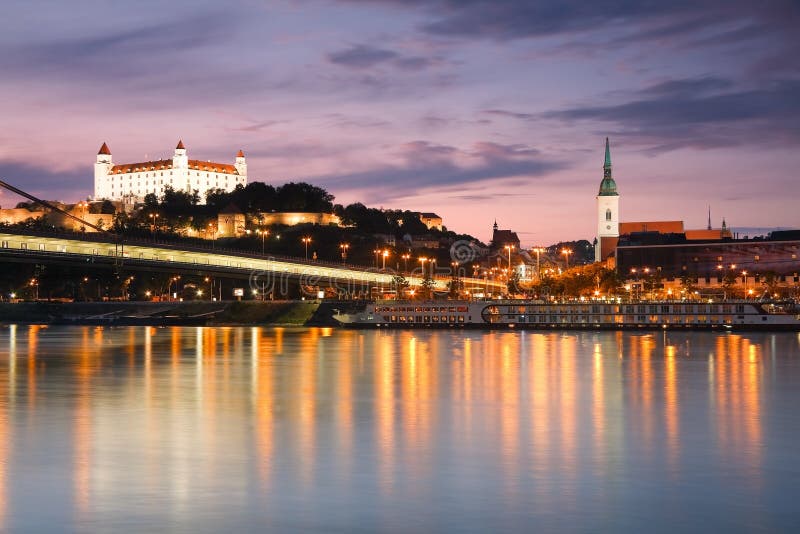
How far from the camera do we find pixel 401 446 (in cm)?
2058

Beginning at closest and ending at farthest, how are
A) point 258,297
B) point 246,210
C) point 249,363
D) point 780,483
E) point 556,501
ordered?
point 556,501
point 780,483
point 249,363
point 258,297
point 246,210

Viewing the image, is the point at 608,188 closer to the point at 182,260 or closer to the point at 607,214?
the point at 607,214

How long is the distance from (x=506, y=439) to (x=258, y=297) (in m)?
98.4

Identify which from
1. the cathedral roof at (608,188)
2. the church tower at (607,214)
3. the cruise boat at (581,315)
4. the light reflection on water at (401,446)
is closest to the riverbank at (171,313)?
the cruise boat at (581,315)

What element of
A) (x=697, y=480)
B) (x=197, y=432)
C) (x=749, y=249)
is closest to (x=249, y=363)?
(x=197, y=432)

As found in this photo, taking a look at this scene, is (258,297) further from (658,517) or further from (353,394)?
(658,517)

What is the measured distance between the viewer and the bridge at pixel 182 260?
81875 millimetres

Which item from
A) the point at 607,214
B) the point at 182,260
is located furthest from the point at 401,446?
the point at 607,214

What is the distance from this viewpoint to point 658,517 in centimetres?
1437

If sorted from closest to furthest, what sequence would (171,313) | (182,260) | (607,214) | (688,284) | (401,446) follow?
(401,446), (182,260), (171,313), (688,284), (607,214)

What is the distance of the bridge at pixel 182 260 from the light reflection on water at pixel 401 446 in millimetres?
41783

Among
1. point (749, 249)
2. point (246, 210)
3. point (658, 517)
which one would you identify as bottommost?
point (658, 517)

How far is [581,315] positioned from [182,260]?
140 ft

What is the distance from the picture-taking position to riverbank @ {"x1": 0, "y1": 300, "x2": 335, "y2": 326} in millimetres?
97375
